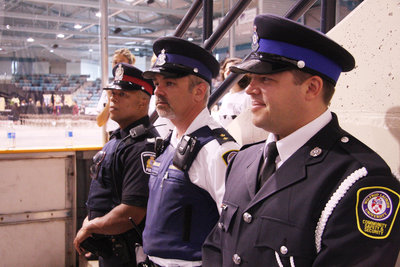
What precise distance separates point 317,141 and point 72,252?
3.22 metres

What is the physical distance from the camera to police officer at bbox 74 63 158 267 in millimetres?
2051

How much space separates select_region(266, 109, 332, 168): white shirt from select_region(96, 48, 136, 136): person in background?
254 centimetres

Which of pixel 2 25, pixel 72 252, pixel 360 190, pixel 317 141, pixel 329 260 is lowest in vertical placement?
pixel 72 252

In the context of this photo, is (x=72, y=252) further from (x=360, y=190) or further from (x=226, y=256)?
(x=360, y=190)

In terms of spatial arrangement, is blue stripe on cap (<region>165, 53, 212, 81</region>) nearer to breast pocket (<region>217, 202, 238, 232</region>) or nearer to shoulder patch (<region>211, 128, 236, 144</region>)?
shoulder patch (<region>211, 128, 236, 144</region>)

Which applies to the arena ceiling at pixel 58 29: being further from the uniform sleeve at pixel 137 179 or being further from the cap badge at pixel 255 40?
the cap badge at pixel 255 40

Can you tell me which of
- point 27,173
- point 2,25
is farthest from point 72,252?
point 2,25

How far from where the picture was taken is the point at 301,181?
99cm

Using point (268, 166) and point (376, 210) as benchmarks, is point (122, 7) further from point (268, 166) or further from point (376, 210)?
point (376, 210)

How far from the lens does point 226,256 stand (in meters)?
1.13

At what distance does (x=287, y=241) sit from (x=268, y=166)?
24 centimetres

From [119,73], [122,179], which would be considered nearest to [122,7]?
[119,73]

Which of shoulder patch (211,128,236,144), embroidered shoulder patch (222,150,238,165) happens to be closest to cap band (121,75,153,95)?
shoulder patch (211,128,236,144)

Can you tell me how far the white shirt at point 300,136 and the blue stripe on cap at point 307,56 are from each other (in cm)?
12
